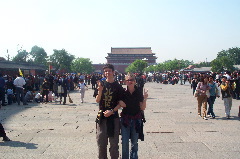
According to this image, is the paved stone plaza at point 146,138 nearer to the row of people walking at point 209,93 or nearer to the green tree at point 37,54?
the row of people walking at point 209,93

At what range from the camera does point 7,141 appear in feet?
21.6

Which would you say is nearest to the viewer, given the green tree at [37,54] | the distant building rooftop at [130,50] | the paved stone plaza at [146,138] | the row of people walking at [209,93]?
the paved stone plaza at [146,138]

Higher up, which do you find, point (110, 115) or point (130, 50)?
point (130, 50)

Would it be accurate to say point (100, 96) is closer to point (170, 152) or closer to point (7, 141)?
point (170, 152)

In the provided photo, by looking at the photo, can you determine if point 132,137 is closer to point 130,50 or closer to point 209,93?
point 209,93

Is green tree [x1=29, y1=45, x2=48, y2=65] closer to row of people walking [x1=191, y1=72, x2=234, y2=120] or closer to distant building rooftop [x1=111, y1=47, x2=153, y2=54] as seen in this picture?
distant building rooftop [x1=111, y1=47, x2=153, y2=54]

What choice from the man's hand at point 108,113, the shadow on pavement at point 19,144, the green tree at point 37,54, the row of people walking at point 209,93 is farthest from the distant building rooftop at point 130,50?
the man's hand at point 108,113

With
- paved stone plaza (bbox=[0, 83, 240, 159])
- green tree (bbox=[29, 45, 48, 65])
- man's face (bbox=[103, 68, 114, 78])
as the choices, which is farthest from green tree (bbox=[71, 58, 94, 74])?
man's face (bbox=[103, 68, 114, 78])

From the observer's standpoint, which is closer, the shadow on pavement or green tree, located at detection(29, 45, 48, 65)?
the shadow on pavement

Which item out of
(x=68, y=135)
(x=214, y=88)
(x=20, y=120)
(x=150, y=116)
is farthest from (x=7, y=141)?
(x=214, y=88)

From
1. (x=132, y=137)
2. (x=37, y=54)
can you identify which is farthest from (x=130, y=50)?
(x=132, y=137)

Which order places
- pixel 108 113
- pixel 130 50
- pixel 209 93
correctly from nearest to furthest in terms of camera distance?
pixel 108 113 → pixel 209 93 → pixel 130 50

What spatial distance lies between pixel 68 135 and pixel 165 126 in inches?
109

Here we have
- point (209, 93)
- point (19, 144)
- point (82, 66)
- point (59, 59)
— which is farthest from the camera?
point (82, 66)
